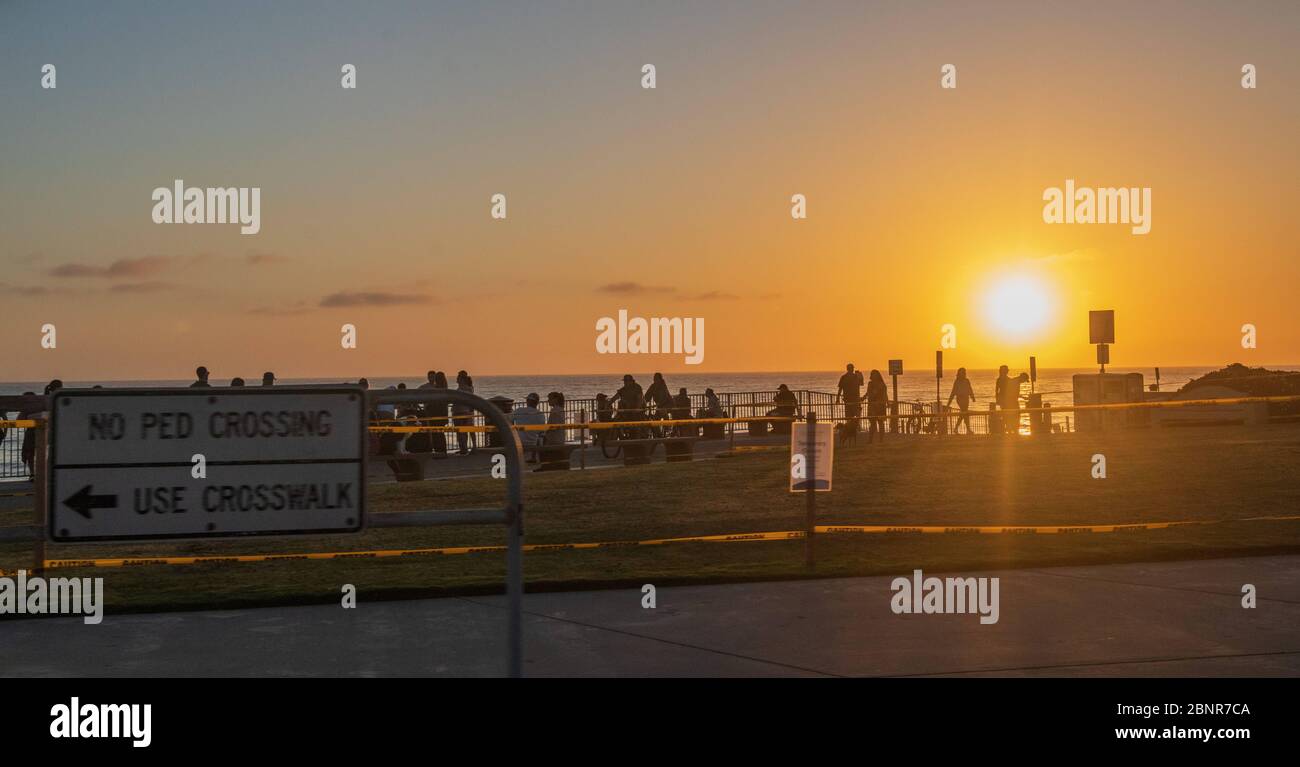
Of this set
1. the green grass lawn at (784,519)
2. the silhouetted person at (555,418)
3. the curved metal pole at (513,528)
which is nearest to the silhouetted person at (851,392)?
the green grass lawn at (784,519)

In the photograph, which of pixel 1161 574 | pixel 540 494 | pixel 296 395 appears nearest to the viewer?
pixel 296 395

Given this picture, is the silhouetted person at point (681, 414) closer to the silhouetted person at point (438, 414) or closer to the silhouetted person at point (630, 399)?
the silhouetted person at point (630, 399)

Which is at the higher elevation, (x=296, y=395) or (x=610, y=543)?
(x=296, y=395)

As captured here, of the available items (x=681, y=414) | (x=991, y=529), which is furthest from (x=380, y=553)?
(x=681, y=414)

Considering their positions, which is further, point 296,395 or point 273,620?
point 273,620

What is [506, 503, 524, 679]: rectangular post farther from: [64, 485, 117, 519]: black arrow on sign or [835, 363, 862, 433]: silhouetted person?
[835, 363, 862, 433]: silhouetted person

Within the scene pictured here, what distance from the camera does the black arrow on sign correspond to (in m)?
4.43

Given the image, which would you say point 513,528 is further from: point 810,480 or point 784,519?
point 784,519

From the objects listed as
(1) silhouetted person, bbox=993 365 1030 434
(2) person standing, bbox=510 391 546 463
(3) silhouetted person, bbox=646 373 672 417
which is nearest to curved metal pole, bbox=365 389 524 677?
(2) person standing, bbox=510 391 546 463

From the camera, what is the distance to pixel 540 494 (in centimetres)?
1784

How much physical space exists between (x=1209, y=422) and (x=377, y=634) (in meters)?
31.3
